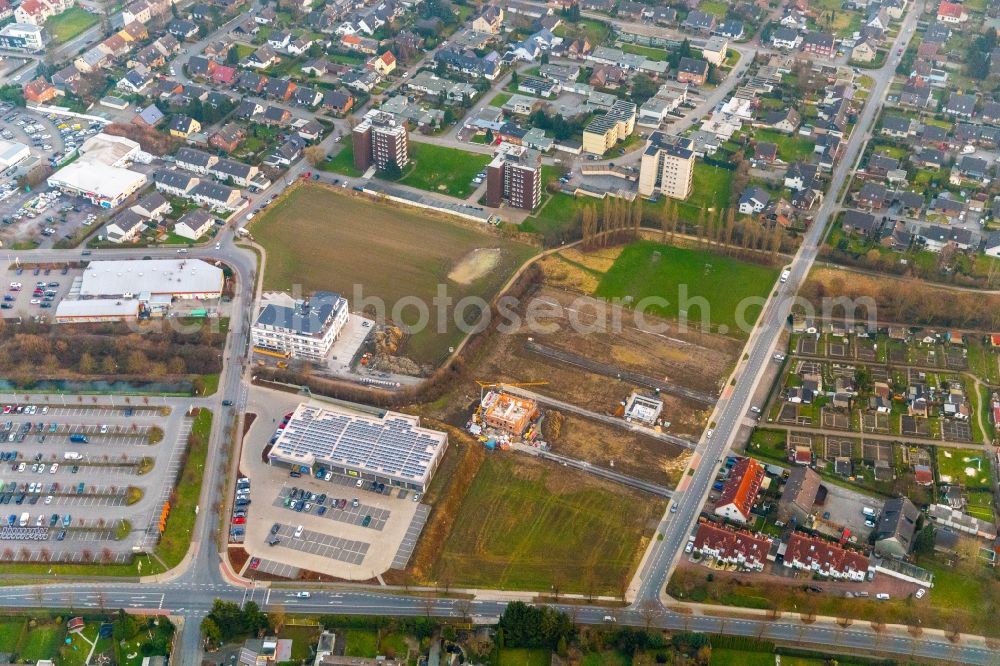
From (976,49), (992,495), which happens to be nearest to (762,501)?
(992,495)

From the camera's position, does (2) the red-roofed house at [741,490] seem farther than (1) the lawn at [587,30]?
No

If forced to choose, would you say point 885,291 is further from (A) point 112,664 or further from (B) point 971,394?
(A) point 112,664

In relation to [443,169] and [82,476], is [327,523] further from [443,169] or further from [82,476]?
[443,169]

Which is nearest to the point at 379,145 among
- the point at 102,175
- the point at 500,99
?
the point at 500,99

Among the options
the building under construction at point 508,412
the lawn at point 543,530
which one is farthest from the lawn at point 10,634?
the building under construction at point 508,412

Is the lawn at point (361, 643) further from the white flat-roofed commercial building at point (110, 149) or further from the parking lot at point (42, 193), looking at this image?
the white flat-roofed commercial building at point (110, 149)
